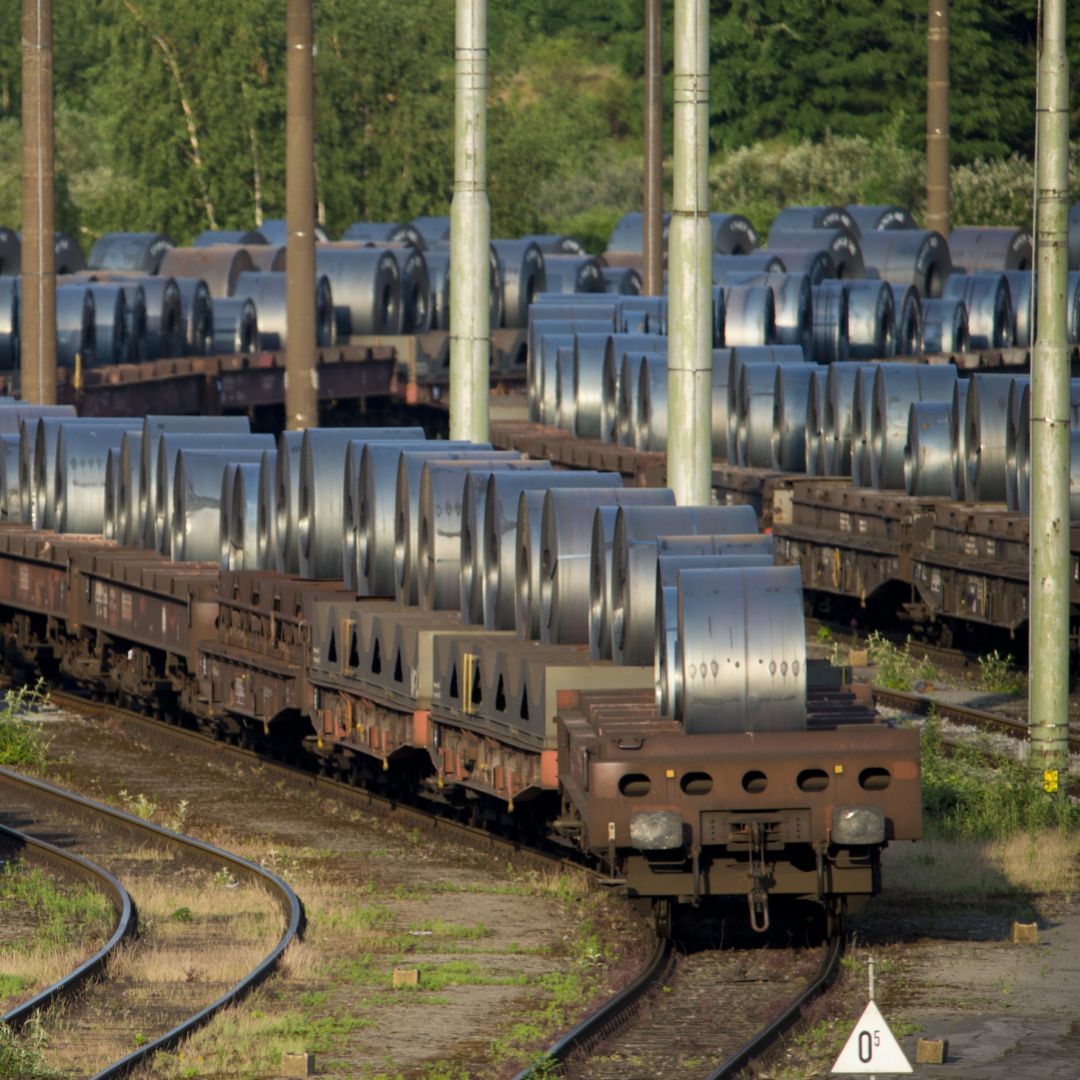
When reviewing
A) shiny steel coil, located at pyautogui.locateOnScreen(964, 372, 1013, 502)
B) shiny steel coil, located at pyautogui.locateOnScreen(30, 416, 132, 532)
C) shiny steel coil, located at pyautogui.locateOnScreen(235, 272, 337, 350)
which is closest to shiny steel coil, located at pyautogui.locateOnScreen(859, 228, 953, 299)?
shiny steel coil, located at pyautogui.locateOnScreen(235, 272, 337, 350)

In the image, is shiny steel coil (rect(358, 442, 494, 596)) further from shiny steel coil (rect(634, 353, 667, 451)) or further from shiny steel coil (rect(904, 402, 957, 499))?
shiny steel coil (rect(634, 353, 667, 451))

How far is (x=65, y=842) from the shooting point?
19.2 meters

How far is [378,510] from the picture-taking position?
20.8m

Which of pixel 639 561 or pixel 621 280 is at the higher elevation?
pixel 621 280

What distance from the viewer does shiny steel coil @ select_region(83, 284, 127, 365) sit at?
4525 cm

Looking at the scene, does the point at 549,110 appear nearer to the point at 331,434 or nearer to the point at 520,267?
the point at 520,267

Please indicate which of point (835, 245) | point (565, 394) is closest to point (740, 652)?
point (565, 394)

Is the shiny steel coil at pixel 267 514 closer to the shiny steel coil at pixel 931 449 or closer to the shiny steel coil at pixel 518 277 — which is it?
the shiny steel coil at pixel 931 449

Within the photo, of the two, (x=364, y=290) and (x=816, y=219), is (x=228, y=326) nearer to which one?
(x=364, y=290)

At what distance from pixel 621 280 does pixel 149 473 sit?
112 ft

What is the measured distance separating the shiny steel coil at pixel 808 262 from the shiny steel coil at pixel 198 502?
28683mm

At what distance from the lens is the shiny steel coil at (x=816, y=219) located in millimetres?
59219

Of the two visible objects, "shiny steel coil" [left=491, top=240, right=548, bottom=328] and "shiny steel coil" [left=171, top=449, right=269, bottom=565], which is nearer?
"shiny steel coil" [left=171, top=449, right=269, bottom=565]

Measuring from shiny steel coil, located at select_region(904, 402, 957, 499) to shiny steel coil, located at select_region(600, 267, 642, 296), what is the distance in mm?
30168
